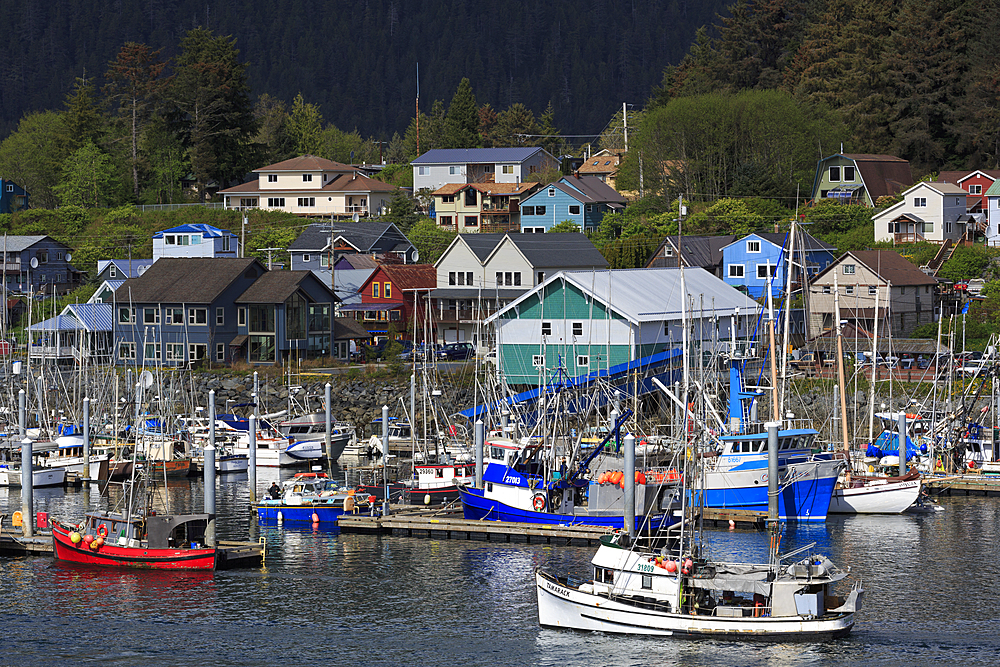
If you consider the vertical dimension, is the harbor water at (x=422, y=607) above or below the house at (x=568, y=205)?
below

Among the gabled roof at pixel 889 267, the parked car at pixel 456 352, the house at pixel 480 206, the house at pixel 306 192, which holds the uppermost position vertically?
the house at pixel 306 192

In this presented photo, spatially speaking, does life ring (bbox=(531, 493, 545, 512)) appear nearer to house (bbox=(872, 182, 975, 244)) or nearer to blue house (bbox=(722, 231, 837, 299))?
blue house (bbox=(722, 231, 837, 299))

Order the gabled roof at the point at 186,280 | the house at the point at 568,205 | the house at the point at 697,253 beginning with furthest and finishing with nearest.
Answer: the house at the point at 568,205 < the house at the point at 697,253 < the gabled roof at the point at 186,280

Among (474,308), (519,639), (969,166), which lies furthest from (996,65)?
(519,639)

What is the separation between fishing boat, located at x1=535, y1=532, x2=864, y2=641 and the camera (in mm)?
33156

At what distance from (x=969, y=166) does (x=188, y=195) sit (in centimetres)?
7487

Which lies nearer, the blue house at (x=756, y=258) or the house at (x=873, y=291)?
the house at (x=873, y=291)

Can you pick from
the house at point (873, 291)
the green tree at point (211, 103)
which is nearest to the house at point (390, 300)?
the house at point (873, 291)

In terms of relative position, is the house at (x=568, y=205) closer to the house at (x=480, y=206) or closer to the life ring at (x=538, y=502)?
the house at (x=480, y=206)

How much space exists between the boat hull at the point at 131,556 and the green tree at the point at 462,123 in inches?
4279

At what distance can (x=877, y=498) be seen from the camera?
168 ft

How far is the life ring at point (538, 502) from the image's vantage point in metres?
47.1

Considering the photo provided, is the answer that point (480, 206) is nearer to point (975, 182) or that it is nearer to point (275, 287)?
point (275, 287)

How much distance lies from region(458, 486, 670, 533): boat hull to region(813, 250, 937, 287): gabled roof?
40.8 metres
